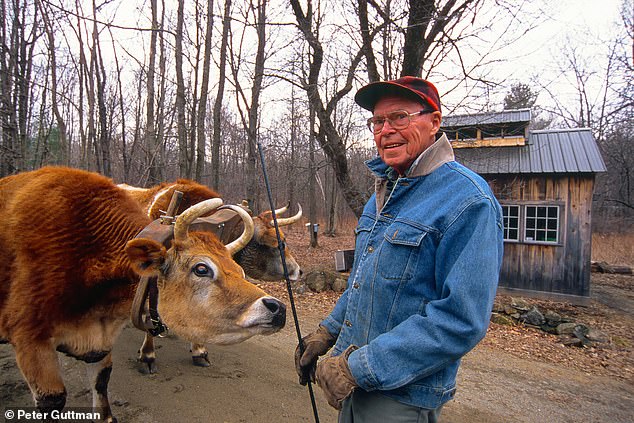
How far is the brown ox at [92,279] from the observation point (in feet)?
8.43

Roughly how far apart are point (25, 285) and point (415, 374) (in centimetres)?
303

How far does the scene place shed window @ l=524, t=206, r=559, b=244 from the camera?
36.5 ft

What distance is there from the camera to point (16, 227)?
3076mm

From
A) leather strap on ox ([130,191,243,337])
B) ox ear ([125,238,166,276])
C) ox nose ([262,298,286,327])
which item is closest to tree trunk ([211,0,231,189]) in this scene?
leather strap on ox ([130,191,243,337])

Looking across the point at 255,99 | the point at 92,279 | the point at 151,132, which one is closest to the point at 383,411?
the point at 92,279

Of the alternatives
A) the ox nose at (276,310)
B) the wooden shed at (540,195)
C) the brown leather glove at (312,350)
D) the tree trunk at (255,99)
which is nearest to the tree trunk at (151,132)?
the tree trunk at (255,99)

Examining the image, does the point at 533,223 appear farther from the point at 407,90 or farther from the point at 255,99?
the point at 407,90

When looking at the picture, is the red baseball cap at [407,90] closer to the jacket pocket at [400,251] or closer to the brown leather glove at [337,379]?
the jacket pocket at [400,251]

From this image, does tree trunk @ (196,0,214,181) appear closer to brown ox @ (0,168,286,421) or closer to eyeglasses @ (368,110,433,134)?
brown ox @ (0,168,286,421)

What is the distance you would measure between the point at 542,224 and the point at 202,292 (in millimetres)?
11605

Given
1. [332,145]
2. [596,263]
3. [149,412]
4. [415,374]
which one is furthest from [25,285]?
[596,263]

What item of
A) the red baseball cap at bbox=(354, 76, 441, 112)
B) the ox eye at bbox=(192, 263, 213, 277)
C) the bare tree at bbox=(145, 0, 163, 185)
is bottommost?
the ox eye at bbox=(192, 263, 213, 277)

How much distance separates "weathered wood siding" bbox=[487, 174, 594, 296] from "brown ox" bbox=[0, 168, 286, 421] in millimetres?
10978

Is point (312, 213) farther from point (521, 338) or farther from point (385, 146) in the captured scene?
point (385, 146)
